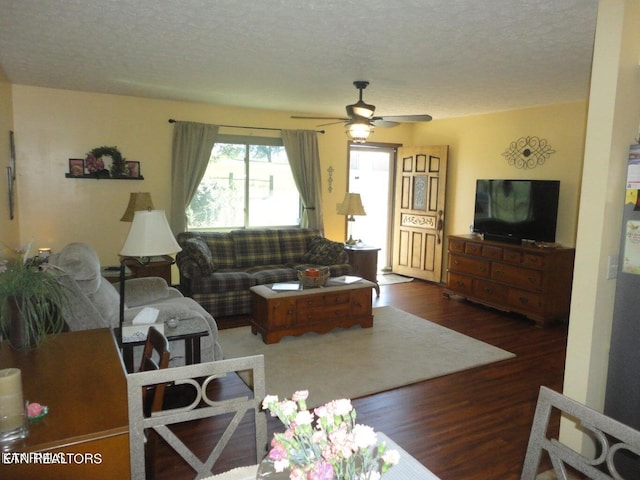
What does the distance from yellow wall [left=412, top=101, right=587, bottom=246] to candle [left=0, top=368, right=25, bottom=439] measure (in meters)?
5.63

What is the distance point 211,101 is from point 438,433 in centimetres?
480

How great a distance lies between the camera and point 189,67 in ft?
13.3

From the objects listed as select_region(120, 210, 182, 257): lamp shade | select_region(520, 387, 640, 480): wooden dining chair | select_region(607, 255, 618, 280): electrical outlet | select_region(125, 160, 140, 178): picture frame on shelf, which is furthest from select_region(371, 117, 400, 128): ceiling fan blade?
select_region(520, 387, 640, 480): wooden dining chair

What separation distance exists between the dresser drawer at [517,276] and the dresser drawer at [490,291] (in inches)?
3.8

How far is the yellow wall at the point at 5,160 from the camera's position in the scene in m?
4.06

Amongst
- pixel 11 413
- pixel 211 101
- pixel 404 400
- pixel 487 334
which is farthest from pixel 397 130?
pixel 11 413

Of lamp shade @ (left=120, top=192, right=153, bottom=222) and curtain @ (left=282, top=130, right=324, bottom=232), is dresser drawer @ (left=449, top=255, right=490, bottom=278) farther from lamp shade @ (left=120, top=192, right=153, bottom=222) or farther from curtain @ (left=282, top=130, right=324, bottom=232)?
lamp shade @ (left=120, top=192, right=153, bottom=222)

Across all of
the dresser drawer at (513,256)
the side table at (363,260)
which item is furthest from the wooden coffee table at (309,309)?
the dresser drawer at (513,256)

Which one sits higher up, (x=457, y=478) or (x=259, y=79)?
(x=259, y=79)

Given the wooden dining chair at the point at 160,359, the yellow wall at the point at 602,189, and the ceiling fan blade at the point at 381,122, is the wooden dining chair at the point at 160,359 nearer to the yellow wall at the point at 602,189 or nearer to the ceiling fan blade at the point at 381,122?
the yellow wall at the point at 602,189

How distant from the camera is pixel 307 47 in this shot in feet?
11.0

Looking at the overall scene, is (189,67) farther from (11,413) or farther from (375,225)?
(375,225)

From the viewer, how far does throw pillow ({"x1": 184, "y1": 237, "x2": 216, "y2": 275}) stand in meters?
5.07

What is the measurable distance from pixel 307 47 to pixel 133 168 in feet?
10.9
